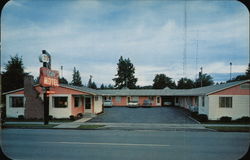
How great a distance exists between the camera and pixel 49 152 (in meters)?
6.66

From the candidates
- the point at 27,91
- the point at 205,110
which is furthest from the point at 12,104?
the point at 205,110

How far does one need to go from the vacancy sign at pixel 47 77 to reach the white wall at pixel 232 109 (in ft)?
Result: 47.7

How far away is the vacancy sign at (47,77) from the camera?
38.3ft

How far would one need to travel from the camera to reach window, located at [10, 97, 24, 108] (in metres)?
21.3

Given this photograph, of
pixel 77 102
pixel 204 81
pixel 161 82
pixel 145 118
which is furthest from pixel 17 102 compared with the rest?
pixel 204 81

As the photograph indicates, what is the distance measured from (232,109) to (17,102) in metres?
21.6

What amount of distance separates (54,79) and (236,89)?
16.2 m

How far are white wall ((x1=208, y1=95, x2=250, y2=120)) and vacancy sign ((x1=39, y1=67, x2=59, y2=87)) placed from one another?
47.7 feet

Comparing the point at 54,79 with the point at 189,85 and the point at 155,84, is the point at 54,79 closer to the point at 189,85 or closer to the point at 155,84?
the point at 155,84

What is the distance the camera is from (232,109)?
63.1 ft

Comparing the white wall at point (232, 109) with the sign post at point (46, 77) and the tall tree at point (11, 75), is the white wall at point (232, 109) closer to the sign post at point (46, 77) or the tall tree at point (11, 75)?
the sign post at point (46, 77)

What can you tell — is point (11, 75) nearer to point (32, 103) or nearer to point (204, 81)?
point (32, 103)

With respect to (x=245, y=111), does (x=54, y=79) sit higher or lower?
higher

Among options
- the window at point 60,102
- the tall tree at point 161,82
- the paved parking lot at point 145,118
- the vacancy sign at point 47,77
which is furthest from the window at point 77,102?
the tall tree at point 161,82
